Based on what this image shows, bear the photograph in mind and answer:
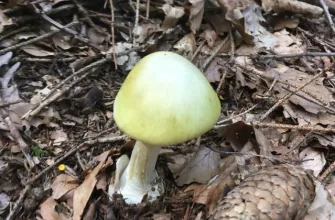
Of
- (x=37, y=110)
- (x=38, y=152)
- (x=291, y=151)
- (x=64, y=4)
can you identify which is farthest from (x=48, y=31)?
(x=291, y=151)

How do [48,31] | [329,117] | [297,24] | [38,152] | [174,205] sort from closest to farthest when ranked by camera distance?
[174,205], [38,152], [329,117], [48,31], [297,24]

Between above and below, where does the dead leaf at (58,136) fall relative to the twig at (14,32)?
below

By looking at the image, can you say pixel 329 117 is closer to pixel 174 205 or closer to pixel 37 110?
pixel 174 205

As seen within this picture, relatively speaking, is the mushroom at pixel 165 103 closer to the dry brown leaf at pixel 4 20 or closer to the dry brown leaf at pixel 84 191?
the dry brown leaf at pixel 84 191

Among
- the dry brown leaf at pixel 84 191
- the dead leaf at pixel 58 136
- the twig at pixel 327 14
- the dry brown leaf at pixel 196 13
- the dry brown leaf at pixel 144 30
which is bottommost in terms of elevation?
the twig at pixel 327 14

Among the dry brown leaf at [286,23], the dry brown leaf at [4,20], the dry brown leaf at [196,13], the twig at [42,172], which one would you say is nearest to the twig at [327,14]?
the dry brown leaf at [286,23]

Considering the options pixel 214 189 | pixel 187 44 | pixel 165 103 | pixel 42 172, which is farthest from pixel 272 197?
pixel 187 44
